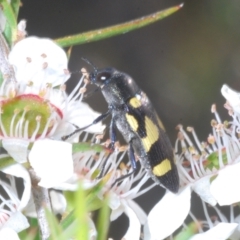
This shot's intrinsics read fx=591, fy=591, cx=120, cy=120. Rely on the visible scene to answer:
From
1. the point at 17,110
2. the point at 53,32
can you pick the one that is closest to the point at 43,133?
the point at 17,110

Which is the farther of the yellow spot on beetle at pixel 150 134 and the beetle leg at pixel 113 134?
the yellow spot on beetle at pixel 150 134

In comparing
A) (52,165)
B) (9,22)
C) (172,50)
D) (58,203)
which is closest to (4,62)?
(9,22)

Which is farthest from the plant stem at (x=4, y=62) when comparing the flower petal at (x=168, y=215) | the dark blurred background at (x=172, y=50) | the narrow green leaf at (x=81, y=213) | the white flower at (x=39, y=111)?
the dark blurred background at (x=172, y=50)

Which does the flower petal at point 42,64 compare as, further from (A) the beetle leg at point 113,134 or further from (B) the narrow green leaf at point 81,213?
(B) the narrow green leaf at point 81,213

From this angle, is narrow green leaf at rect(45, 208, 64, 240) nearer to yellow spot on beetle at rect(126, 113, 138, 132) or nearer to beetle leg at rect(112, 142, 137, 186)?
beetle leg at rect(112, 142, 137, 186)

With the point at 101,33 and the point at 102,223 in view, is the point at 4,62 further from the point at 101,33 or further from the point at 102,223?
the point at 102,223

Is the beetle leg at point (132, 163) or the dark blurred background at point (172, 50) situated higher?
the dark blurred background at point (172, 50)
